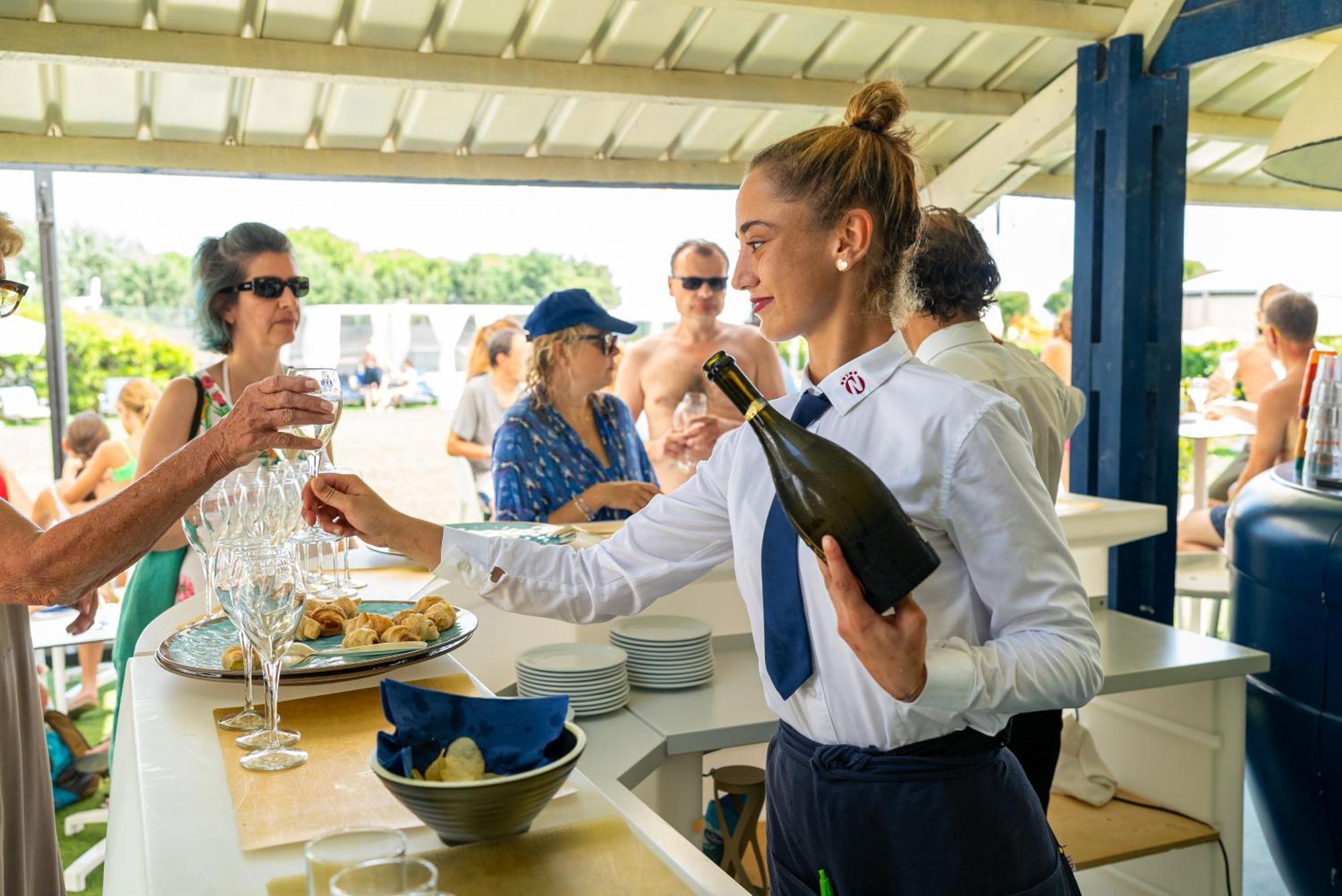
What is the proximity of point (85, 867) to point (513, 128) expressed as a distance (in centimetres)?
339

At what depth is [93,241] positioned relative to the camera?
608 inches

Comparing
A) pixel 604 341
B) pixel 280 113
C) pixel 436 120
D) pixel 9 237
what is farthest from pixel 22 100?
pixel 9 237

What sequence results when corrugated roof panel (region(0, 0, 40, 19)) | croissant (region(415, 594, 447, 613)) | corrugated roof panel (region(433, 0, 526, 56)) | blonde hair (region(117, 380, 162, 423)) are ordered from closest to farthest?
croissant (region(415, 594, 447, 613))
corrugated roof panel (region(0, 0, 40, 19))
corrugated roof panel (region(433, 0, 526, 56))
blonde hair (region(117, 380, 162, 423))

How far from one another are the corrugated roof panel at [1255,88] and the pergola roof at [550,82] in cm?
1

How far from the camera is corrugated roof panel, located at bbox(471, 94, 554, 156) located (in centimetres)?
489

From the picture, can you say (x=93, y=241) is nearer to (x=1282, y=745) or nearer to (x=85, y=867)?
(x=85, y=867)

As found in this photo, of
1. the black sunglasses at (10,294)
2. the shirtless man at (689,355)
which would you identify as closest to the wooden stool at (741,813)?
the black sunglasses at (10,294)

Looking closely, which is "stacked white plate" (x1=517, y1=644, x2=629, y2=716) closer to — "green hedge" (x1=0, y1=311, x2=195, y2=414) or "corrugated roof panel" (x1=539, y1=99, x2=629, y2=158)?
"corrugated roof panel" (x1=539, y1=99, x2=629, y2=158)

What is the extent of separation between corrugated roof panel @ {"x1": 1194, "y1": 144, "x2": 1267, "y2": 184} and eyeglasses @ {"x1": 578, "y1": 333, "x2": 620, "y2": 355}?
4688 mm

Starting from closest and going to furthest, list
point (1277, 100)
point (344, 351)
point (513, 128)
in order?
point (513, 128)
point (1277, 100)
point (344, 351)

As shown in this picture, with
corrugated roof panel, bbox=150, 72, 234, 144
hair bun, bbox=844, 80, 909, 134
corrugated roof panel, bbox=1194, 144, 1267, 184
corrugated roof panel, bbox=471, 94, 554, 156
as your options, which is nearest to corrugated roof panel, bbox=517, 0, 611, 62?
corrugated roof panel, bbox=471, 94, 554, 156

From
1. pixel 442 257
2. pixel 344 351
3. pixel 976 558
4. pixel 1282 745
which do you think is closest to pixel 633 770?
pixel 976 558

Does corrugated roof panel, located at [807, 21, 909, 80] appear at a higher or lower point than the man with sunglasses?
higher

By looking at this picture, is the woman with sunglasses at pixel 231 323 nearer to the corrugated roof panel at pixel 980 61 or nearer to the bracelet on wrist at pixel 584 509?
the bracelet on wrist at pixel 584 509
